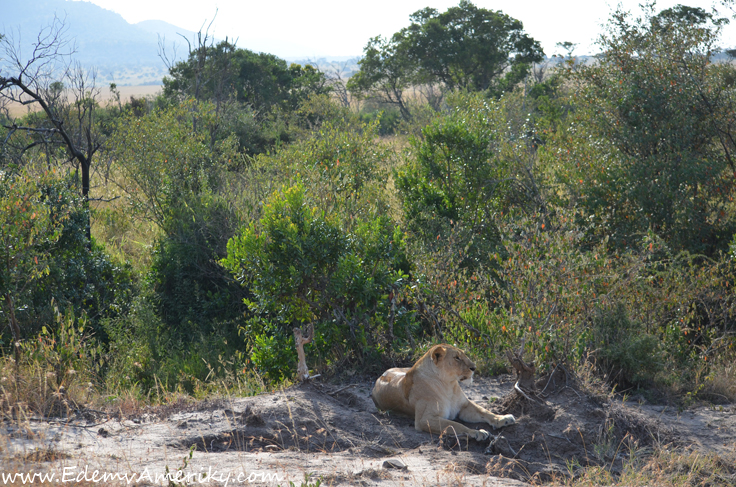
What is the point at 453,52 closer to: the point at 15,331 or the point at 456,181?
the point at 456,181

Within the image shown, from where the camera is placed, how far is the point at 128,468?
3.64 m

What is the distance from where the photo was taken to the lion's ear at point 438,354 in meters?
4.75

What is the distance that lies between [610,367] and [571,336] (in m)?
0.73

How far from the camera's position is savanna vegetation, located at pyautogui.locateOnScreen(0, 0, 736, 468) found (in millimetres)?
6051

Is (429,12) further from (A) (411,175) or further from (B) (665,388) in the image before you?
(B) (665,388)

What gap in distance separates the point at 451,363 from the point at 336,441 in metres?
1.17

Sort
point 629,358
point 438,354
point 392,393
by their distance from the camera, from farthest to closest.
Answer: point 629,358 < point 392,393 < point 438,354

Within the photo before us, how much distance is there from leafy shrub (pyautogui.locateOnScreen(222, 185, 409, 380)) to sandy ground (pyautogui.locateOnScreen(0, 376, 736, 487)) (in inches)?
34.1

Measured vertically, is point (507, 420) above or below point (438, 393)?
below

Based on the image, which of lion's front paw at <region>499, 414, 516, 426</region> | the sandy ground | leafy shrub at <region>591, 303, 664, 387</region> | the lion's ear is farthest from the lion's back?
leafy shrub at <region>591, 303, 664, 387</region>

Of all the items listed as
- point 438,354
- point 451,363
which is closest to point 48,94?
point 438,354

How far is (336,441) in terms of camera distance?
4473 mm

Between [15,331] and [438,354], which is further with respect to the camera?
[15,331]

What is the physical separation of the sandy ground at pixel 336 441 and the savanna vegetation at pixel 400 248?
62cm
